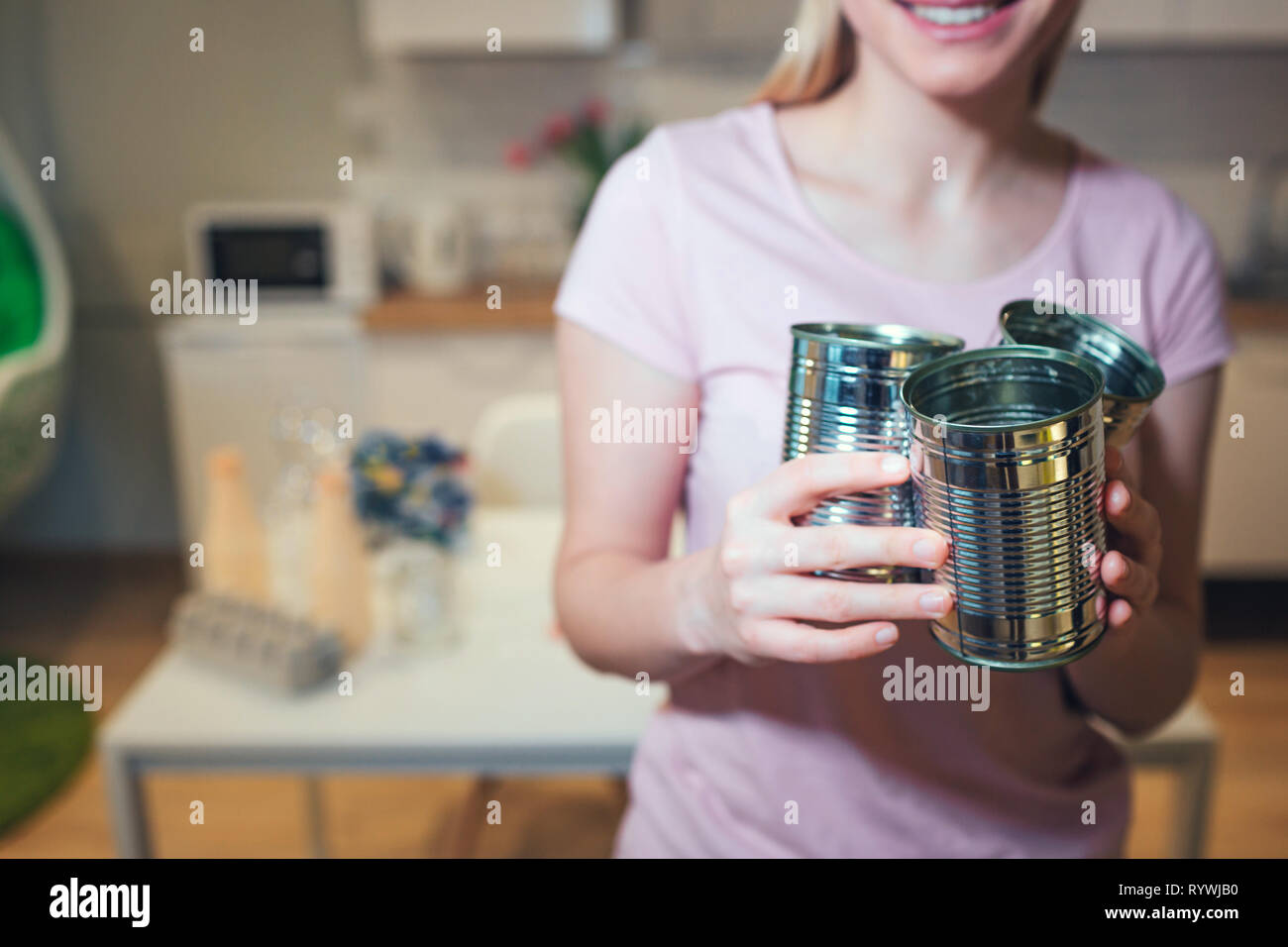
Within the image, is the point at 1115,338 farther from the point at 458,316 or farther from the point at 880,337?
the point at 458,316

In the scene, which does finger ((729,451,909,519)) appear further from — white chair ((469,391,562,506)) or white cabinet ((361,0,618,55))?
white cabinet ((361,0,618,55))

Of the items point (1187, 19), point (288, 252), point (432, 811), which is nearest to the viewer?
point (432, 811)

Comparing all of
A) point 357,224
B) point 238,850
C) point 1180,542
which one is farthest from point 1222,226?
point 238,850

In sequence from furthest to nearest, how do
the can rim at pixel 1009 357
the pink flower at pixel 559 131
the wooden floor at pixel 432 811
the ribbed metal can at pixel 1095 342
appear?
the pink flower at pixel 559 131, the wooden floor at pixel 432 811, the ribbed metal can at pixel 1095 342, the can rim at pixel 1009 357

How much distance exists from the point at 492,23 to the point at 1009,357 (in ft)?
7.81

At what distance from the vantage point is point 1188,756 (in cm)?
103

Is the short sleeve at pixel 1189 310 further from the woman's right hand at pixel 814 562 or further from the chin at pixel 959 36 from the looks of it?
the woman's right hand at pixel 814 562

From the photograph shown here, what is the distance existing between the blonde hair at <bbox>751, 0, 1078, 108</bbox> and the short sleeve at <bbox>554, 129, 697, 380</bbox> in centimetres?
13

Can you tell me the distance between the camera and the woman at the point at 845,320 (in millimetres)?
662

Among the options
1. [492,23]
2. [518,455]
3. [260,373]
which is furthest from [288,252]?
[518,455]

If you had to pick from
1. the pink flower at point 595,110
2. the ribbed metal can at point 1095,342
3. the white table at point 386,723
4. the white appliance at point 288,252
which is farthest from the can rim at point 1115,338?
the pink flower at point 595,110

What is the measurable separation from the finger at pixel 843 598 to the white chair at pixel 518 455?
47.7 inches

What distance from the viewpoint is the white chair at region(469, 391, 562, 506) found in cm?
165

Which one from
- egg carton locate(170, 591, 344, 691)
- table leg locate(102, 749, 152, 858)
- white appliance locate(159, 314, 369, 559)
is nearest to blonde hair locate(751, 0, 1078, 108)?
egg carton locate(170, 591, 344, 691)
